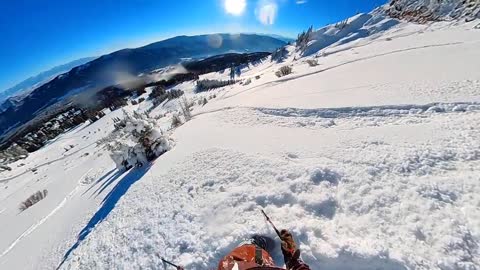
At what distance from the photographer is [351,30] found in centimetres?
3522

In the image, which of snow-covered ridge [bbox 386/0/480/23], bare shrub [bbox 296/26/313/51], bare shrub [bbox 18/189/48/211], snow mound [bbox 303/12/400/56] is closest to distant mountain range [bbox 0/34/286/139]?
bare shrub [bbox 296/26/313/51]

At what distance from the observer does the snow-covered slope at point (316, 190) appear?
393 centimetres

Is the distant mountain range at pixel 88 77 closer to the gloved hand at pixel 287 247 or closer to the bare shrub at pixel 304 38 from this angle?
the bare shrub at pixel 304 38

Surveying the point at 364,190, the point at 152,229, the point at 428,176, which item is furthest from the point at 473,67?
the point at 152,229

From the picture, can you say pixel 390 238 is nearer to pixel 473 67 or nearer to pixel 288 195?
pixel 288 195

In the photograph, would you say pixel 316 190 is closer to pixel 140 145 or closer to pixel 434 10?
pixel 140 145

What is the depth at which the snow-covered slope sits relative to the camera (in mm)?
3934

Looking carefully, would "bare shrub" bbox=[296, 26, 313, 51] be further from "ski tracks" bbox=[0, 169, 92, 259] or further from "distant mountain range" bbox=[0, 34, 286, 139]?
"distant mountain range" bbox=[0, 34, 286, 139]

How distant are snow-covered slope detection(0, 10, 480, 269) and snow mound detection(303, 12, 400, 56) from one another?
21403 millimetres

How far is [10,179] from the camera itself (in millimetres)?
24188

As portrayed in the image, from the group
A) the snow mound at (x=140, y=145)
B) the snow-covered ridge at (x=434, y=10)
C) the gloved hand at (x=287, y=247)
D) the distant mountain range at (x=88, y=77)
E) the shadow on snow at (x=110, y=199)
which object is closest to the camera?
the gloved hand at (x=287, y=247)

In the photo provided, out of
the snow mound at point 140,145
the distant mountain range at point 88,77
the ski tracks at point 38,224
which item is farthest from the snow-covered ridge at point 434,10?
the distant mountain range at point 88,77

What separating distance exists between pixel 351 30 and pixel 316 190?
116 ft

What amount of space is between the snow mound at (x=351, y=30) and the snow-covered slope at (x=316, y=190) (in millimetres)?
21403
